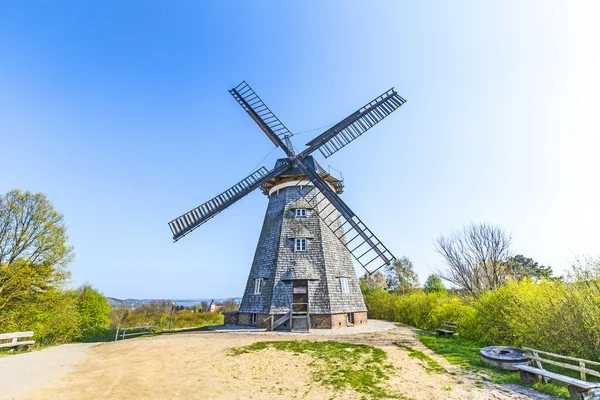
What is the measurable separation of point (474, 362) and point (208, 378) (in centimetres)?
795

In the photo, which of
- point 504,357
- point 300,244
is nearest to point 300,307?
point 300,244

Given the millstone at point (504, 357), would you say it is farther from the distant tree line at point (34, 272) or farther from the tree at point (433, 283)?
the tree at point (433, 283)

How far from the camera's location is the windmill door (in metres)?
14.8

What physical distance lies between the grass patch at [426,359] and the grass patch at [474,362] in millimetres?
619

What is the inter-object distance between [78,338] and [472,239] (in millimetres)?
29856

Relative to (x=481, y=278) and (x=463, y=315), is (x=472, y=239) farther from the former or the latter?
(x=463, y=315)

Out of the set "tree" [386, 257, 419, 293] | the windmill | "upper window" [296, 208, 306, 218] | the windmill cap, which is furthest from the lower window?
"tree" [386, 257, 419, 293]

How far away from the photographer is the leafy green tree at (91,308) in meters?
26.0

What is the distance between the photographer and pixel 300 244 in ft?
54.6

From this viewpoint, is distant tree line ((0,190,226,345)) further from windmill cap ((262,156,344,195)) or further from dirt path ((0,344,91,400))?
windmill cap ((262,156,344,195))

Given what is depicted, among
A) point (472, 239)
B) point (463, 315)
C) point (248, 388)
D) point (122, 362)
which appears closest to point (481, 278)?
point (472, 239)

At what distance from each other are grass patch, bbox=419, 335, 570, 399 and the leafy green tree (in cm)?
2902

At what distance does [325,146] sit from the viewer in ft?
57.1

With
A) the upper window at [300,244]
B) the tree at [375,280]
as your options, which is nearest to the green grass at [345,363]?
the upper window at [300,244]
